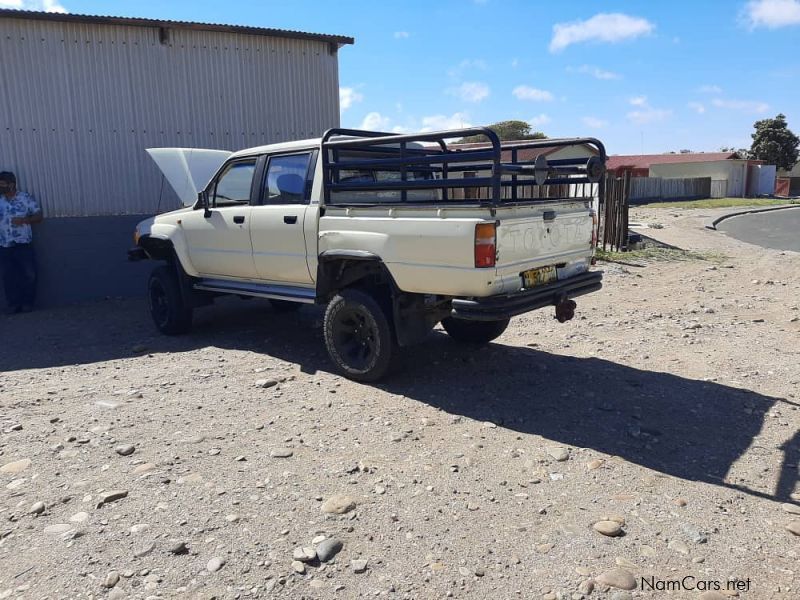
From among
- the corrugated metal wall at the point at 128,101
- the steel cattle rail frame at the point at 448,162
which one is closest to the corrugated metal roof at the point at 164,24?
the corrugated metal wall at the point at 128,101

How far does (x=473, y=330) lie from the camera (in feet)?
20.9

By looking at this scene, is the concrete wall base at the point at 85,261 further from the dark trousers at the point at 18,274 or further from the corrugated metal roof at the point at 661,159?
the corrugated metal roof at the point at 661,159

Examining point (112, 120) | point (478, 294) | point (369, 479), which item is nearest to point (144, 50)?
point (112, 120)

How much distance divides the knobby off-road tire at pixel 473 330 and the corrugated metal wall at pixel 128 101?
20.5 feet

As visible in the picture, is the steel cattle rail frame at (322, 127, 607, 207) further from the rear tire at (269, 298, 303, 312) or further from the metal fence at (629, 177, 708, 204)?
the metal fence at (629, 177, 708, 204)

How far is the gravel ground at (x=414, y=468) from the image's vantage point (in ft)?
9.50

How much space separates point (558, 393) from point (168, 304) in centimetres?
458

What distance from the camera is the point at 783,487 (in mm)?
3594

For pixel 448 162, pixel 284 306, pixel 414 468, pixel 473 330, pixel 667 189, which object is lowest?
pixel 414 468

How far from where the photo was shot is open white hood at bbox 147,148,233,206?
8.80 meters

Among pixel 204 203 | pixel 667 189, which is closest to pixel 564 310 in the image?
pixel 204 203

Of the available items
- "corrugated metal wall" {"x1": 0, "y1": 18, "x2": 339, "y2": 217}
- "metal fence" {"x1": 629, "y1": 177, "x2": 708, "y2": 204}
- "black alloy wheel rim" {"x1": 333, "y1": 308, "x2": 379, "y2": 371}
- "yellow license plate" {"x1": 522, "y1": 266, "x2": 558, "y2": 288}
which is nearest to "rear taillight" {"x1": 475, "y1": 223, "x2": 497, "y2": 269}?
"yellow license plate" {"x1": 522, "y1": 266, "x2": 558, "y2": 288}

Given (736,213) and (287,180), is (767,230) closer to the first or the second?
(736,213)

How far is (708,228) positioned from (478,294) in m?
19.3
